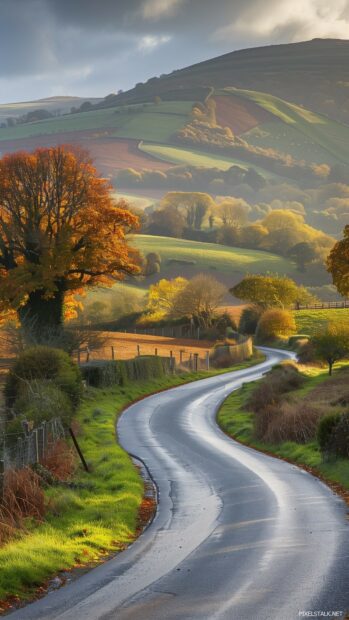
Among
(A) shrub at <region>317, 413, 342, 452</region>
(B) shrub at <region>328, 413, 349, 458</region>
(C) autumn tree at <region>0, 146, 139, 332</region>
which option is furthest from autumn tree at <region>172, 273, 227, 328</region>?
(B) shrub at <region>328, 413, 349, 458</region>

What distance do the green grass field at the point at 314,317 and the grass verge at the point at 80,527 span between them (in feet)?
329

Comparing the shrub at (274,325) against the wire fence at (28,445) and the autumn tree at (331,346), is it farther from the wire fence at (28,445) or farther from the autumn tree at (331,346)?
the wire fence at (28,445)

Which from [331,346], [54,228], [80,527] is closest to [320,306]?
[331,346]

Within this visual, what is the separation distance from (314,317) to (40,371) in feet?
354

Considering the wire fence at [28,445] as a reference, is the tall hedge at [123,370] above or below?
below

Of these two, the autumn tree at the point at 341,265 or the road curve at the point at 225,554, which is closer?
the road curve at the point at 225,554

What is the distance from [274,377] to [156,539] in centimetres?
4219

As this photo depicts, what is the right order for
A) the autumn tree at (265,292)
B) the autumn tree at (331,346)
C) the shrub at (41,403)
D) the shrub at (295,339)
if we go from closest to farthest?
the shrub at (41,403), the autumn tree at (331,346), the shrub at (295,339), the autumn tree at (265,292)

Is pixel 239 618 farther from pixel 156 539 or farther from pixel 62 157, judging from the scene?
pixel 62 157

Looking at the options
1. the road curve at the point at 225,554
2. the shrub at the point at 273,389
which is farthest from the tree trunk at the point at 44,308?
the road curve at the point at 225,554

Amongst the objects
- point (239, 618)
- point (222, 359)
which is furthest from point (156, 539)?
point (222, 359)

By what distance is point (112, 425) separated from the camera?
47.0 m

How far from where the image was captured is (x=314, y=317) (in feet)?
470

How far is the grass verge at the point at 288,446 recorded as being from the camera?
30.7 meters
